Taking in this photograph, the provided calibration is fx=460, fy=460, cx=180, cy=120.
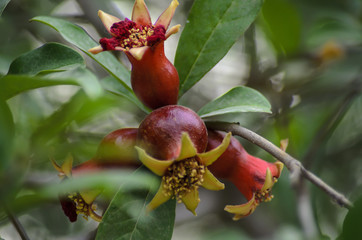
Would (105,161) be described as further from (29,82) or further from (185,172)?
(29,82)

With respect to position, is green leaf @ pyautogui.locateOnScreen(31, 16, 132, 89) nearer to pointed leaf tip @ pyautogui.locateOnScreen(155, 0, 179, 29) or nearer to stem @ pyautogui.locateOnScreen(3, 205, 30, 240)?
pointed leaf tip @ pyautogui.locateOnScreen(155, 0, 179, 29)

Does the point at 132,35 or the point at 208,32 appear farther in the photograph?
the point at 208,32

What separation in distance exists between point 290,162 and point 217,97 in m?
0.32

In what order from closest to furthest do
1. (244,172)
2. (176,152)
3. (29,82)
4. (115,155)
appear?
(29,82) → (176,152) → (115,155) → (244,172)

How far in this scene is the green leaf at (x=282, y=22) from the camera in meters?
1.65

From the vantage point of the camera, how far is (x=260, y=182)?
3.92ft

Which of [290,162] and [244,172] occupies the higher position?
[290,162]

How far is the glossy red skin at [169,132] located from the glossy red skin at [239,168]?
13 cm

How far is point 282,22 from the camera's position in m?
1.70

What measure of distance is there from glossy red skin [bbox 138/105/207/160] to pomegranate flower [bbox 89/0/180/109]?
104mm

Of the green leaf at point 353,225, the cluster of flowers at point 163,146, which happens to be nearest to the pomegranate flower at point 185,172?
the cluster of flowers at point 163,146

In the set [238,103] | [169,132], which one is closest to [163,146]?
[169,132]

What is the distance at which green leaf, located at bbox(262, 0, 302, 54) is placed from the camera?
1648 mm

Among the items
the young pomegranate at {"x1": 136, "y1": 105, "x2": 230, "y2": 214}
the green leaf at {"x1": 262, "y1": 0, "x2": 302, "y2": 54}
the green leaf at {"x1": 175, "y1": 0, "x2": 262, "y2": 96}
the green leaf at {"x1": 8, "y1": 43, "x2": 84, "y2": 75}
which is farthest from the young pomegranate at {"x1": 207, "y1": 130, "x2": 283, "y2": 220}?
the green leaf at {"x1": 262, "y1": 0, "x2": 302, "y2": 54}
